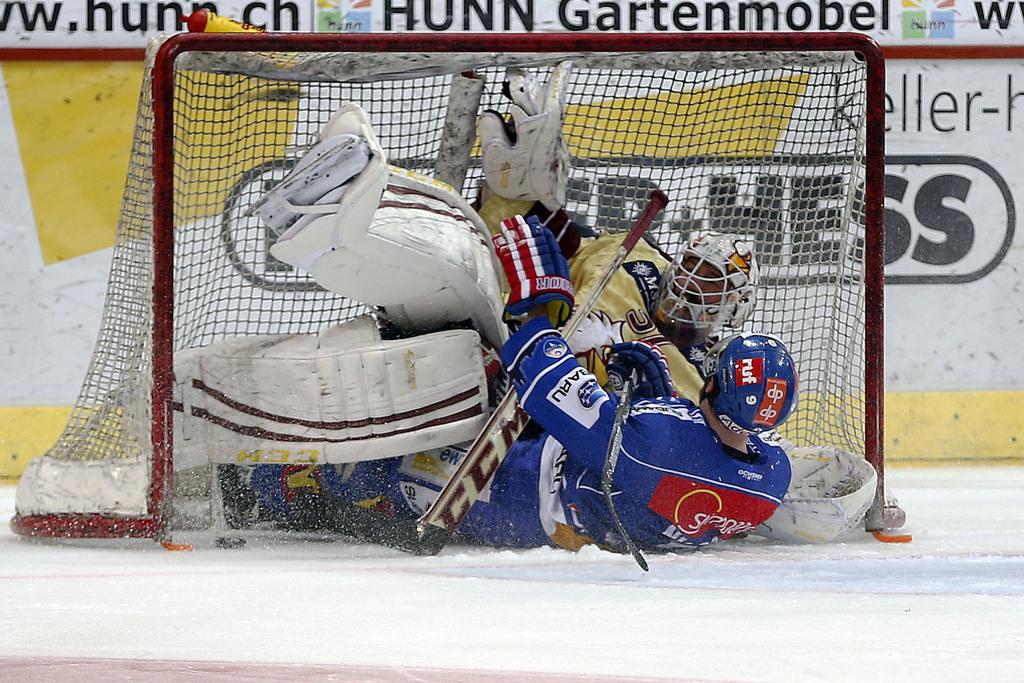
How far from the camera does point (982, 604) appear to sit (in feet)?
7.34

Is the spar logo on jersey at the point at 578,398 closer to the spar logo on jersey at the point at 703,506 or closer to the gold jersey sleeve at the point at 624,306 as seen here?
the spar logo on jersey at the point at 703,506

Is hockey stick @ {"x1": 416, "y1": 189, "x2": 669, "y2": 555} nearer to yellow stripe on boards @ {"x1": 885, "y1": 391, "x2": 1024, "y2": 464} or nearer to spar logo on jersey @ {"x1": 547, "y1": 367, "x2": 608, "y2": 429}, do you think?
spar logo on jersey @ {"x1": 547, "y1": 367, "x2": 608, "y2": 429}

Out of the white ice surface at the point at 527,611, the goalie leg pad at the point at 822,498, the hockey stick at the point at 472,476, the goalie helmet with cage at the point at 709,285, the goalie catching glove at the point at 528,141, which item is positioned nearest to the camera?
the white ice surface at the point at 527,611

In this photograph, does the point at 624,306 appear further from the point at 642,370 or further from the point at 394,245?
the point at 394,245

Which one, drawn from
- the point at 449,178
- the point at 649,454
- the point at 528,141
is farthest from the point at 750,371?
the point at 449,178

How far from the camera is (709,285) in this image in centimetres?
318

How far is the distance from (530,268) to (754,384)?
498mm

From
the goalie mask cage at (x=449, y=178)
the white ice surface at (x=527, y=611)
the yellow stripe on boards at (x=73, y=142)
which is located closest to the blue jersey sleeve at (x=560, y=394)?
the white ice surface at (x=527, y=611)

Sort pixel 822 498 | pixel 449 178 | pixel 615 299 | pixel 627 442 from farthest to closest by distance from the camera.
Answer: pixel 449 178
pixel 615 299
pixel 822 498
pixel 627 442

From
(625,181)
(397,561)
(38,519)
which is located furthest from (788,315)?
(38,519)

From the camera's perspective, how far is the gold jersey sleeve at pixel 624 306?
127 inches

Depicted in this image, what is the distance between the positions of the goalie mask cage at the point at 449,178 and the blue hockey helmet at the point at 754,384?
2.13ft

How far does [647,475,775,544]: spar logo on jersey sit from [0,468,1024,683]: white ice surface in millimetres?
72

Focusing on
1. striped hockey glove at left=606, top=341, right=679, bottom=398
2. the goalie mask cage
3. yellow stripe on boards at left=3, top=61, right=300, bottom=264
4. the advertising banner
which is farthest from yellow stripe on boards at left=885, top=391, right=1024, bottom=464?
yellow stripe on boards at left=3, top=61, right=300, bottom=264
